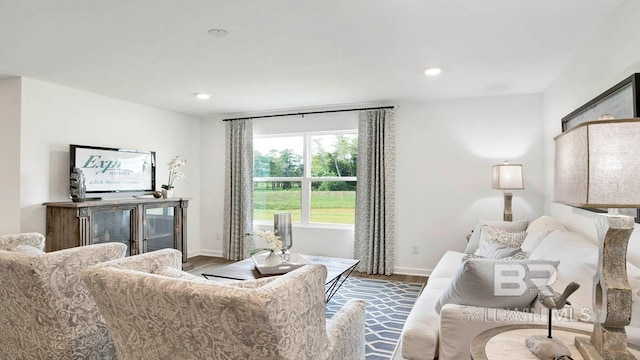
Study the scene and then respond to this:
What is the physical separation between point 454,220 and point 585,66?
2.31 metres

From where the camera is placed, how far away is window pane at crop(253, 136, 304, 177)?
5590 mm

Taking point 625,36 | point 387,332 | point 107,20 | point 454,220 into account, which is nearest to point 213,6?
point 107,20

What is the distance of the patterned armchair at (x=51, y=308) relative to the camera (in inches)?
65.1

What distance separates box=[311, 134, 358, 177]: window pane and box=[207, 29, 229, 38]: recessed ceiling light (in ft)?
9.32

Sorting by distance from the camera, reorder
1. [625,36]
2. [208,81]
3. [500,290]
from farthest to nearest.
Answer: [208,81], [625,36], [500,290]

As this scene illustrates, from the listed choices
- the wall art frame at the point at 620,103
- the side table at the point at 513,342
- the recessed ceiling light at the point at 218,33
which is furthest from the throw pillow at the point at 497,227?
the recessed ceiling light at the point at 218,33

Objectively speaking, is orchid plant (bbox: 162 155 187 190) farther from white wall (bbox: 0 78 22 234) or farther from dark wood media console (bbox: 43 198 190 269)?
white wall (bbox: 0 78 22 234)

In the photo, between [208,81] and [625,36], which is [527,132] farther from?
[208,81]

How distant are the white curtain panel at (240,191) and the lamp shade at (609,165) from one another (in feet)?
16.3

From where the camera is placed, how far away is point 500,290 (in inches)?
72.5

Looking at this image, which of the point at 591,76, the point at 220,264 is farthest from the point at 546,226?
the point at 220,264

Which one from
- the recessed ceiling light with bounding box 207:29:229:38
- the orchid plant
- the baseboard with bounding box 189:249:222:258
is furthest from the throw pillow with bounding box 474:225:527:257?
the baseboard with bounding box 189:249:222:258

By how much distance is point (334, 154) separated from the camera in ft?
17.5

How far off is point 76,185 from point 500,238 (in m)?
4.30
